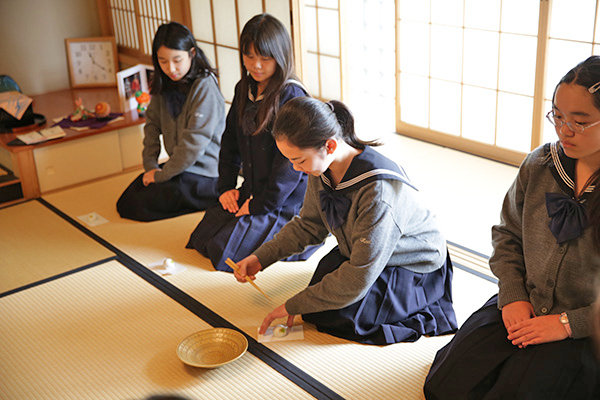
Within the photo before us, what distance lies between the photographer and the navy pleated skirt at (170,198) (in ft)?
12.2

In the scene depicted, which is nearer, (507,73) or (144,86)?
(507,73)

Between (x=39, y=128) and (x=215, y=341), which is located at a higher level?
(x=39, y=128)

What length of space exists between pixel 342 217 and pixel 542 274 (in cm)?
73

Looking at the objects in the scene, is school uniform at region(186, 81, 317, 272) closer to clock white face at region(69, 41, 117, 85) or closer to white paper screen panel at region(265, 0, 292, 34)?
white paper screen panel at region(265, 0, 292, 34)

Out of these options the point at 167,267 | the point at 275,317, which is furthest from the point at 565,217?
the point at 167,267

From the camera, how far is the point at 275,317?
2.45m

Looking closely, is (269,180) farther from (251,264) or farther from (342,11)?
(342,11)

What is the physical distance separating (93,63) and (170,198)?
296cm

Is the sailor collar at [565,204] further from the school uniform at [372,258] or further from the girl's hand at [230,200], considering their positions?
the girl's hand at [230,200]

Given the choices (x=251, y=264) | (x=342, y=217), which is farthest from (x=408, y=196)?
(x=251, y=264)

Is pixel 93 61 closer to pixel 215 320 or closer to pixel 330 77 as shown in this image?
pixel 330 77

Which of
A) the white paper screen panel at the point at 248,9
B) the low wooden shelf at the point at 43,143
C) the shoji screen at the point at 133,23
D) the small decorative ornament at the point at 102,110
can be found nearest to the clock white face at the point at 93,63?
the shoji screen at the point at 133,23

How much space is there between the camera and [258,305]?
279 centimetres

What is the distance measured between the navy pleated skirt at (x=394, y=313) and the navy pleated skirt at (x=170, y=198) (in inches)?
55.4
